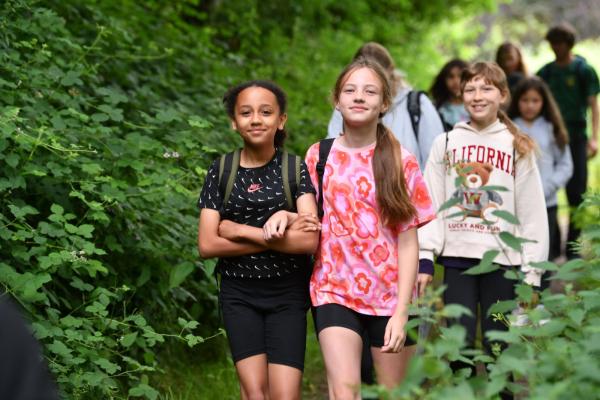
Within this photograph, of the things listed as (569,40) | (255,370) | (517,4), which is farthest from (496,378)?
(517,4)

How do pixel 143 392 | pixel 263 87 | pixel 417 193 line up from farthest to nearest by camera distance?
pixel 143 392 → pixel 263 87 → pixel 417 193

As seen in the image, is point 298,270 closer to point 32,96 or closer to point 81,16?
point 32,96

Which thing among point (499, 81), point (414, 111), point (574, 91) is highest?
point (574, 91)

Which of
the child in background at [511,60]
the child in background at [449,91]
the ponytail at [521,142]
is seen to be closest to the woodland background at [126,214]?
the ponytail at [521,142]

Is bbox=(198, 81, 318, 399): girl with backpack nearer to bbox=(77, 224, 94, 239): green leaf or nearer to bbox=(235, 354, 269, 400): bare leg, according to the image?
bbox=(235, 354, 269, 400): bare leg

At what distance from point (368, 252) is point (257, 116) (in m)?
0.82

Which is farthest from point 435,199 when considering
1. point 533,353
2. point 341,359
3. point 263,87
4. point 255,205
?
point 533,353

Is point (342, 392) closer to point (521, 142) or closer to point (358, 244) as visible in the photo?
point (358, 244)

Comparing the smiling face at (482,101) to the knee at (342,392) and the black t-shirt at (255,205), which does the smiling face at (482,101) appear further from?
the knee at (342,392)

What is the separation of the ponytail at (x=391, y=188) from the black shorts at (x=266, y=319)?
0.54 metres

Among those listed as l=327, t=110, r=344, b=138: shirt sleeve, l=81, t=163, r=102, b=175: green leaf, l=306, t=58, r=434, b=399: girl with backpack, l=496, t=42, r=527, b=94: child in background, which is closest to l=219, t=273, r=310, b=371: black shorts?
l=306, t=58, r=434, b=399: girl with backpack

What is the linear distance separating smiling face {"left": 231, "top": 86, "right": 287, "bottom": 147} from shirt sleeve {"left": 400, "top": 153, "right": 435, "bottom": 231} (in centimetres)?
64

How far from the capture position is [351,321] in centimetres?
495

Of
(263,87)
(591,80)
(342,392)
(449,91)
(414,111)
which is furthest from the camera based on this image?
(591,80)
